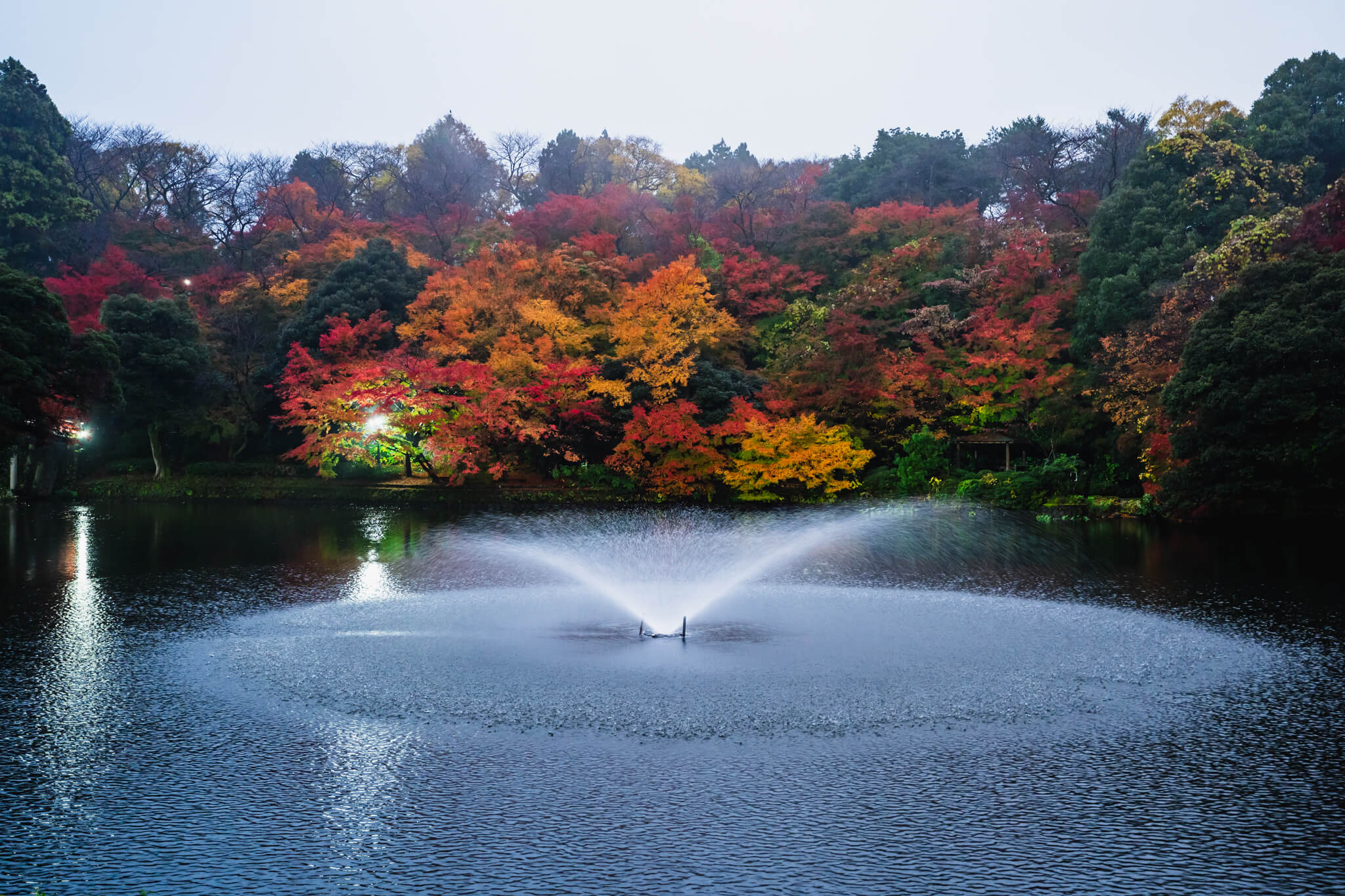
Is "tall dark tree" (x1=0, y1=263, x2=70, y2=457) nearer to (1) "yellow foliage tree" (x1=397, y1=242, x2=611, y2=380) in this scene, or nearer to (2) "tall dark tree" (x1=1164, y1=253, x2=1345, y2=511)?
(1) "yellow foliage tree" (x1=397, y1=242, x2=611, y2=380)

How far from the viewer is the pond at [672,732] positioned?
6414 mm

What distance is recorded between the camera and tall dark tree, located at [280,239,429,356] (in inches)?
1491

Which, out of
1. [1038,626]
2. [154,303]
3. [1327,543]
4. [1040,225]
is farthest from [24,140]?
[1327,543]

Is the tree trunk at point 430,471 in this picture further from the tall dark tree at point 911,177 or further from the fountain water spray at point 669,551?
the tall dark tree at point 911,177

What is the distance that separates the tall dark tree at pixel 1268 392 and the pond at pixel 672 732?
5271 millimetres

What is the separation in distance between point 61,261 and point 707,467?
3192 cm

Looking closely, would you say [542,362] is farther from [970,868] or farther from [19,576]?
[970,868]

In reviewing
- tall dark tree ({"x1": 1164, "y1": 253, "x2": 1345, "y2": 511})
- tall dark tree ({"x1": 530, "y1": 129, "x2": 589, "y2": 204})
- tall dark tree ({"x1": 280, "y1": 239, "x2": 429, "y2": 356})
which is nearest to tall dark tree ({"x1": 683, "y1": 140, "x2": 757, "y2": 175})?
tall dark tree ({"x1": 530, "y1": 129, "x2": 589, "y2": 204})

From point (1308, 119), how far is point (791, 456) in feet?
65.3

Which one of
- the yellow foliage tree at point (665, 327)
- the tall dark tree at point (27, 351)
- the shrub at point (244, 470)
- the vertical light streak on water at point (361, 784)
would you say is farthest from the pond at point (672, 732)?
the shrub at point (244, 470)

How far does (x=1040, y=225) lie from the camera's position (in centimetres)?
3959

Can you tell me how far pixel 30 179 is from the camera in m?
44.4

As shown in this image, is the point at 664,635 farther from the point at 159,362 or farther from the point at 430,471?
the point at 159,362

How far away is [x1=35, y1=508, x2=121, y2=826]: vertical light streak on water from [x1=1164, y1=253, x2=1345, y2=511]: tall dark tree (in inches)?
907
